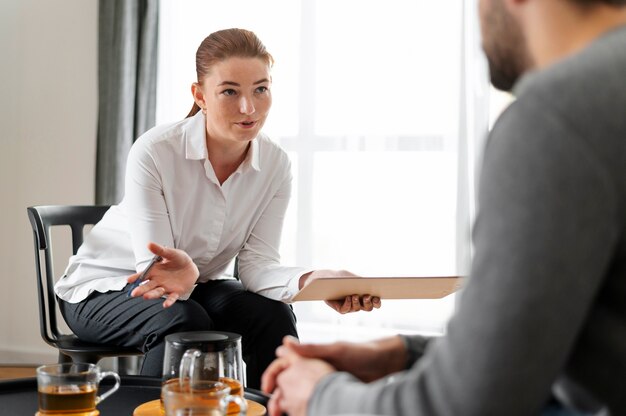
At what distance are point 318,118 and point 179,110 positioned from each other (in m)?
Answer: 0.66

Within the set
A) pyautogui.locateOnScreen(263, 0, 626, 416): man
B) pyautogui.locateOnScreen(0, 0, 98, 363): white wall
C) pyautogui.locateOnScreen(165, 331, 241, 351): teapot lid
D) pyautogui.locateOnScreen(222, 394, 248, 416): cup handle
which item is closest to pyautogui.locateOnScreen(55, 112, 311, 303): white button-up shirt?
pyautogui.locateOnScreen(165, 331, 241, 351): teapot lid

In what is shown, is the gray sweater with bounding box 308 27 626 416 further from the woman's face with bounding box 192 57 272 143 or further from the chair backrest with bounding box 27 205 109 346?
the chair backrest with bounding box 27 205 109 346

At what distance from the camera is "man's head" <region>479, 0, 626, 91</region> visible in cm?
82

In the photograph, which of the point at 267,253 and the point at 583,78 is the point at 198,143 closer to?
the point at 267,253

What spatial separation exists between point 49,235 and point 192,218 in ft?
1.45

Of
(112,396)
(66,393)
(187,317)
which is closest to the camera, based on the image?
(66,393)

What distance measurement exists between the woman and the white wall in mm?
1369

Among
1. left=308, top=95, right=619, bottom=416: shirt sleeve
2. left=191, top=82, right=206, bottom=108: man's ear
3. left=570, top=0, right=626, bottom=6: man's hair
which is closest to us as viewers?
left=308, top=95, right=619, bottom=416: shirt sleeve

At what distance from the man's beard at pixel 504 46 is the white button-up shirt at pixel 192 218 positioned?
1.50 meters

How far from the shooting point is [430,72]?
11.1 feet

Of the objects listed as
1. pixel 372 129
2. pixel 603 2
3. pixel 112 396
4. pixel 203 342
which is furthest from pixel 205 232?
pixel 603 2

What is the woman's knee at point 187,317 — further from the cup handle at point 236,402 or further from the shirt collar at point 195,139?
the cup handle at point 236,402

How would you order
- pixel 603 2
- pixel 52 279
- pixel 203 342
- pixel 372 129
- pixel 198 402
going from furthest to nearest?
1. pixel 372 129
2. pixel 52 279
3. pixel 203 342
4. pixel 198 402
5. pixel 603 2

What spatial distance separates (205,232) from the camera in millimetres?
2445
